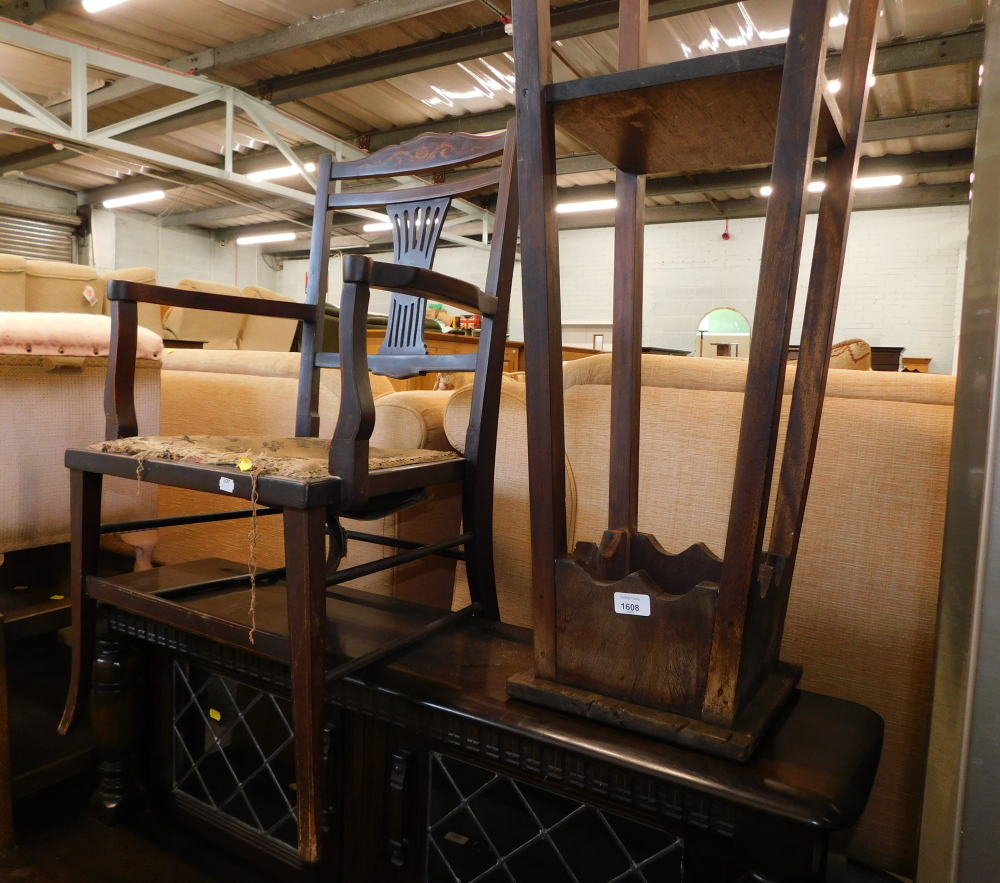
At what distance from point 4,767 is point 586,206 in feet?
25.6

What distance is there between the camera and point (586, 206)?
26.4 feet

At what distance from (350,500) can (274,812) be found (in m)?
0.61

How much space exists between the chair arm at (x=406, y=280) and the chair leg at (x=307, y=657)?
291 millimetres

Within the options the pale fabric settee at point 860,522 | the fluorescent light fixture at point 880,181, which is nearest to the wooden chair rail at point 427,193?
the pale fabric settee at point 860,522

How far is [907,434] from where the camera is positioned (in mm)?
1031

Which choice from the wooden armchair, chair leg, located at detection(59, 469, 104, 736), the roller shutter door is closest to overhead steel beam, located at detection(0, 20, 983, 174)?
the roller shutter door

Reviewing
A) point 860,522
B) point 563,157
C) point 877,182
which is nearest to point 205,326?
point 563,157

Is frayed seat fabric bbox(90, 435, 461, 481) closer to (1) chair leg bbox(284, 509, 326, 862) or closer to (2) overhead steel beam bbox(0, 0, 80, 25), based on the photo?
(1) chair leg bbox(284, 509, 326, 862)

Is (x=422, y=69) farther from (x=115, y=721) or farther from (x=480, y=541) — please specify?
(x=115, y=721)

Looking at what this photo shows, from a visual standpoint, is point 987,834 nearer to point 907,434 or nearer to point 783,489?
point 783,489

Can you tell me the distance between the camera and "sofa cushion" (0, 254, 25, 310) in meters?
3.87

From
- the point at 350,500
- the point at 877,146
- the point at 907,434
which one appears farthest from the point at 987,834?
the point at 877,146

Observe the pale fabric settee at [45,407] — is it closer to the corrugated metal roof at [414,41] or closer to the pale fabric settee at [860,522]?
the pale fabric settee at [860,522]

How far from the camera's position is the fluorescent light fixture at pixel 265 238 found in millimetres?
10788
